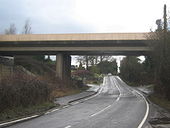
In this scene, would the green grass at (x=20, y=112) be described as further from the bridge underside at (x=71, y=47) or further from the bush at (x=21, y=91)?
the bridge underside at (x=71, y=47)

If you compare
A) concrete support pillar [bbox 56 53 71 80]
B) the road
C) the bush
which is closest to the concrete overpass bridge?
concrete support pillar [bbox 56 53 71 80]

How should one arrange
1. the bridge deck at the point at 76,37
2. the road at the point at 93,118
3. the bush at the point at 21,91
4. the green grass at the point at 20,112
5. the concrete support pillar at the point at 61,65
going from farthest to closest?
the concrete support pillar at the point at 61,65 → the bridge deck at the point at 76,37 → the bush at the point at 21,91 → the green grass at the point at 20,112 → the road at the point at 93,118

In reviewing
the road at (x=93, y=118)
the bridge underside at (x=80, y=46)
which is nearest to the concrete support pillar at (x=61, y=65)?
the bridge underside at (x=80, y=46)

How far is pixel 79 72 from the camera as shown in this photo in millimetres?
78688

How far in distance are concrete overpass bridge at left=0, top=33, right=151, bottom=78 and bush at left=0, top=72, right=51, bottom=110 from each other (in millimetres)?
23264

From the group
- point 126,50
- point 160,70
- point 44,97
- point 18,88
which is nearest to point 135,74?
point 126,50

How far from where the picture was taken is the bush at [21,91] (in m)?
15.8

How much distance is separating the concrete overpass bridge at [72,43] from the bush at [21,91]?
76.3 feet

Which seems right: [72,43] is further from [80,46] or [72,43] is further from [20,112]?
[20,112]

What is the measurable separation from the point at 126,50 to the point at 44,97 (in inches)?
1016

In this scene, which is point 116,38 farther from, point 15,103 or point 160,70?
point 15,103

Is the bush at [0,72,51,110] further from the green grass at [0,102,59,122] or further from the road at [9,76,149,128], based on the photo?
the road at [9,76,149,128]

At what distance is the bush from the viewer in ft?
51.7

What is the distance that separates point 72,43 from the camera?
47.1 meters
